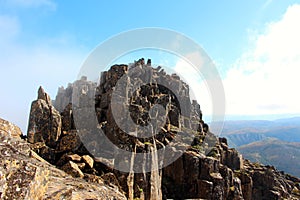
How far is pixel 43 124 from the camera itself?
43.2 metres

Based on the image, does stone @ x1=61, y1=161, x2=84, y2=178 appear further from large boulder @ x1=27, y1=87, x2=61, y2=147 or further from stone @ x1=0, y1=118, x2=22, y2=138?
large boulder @ x1=27, y1=87, x2=61, y2=147

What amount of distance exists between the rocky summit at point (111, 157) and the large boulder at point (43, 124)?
0.53 feet

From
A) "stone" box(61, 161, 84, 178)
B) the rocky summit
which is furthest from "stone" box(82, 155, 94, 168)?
"stone" box(61, 161, 84, 178)

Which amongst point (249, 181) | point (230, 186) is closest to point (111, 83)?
point (230, 186)

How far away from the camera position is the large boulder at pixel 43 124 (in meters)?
41.4

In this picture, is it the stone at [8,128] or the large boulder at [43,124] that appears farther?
the large boulder at [43,124]

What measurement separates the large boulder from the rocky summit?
16cm

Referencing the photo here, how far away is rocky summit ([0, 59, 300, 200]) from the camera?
11.7 metres

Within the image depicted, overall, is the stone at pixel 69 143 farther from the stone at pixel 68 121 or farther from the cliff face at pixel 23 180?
the cliff face at pixel 23 180

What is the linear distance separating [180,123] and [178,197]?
4095cm

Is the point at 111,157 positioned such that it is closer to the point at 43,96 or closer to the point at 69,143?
the point at 69,143

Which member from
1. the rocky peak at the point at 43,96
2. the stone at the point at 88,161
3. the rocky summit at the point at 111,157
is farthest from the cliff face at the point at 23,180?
the rocky peak at the point at 43,96

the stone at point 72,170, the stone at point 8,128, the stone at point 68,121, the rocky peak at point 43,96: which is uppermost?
the rocky peak at point 43,96

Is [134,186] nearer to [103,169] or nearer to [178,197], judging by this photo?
[103,169]
